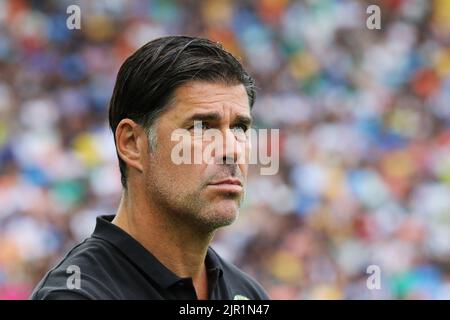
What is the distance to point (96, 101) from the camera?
654 cm

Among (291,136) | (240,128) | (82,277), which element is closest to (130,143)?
(240,128)

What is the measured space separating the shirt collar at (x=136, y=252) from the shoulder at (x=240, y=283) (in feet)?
0.84

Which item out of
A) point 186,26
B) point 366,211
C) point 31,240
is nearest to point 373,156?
point 366,211

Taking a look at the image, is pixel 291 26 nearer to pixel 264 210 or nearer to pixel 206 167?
pixel 264 210

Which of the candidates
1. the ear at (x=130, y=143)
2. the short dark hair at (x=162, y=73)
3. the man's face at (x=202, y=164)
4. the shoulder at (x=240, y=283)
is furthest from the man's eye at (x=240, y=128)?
the shoulder at (x=240, y=283)

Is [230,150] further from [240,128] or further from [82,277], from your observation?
[82,277]

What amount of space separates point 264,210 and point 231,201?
422 cm

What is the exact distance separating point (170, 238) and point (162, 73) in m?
0.39

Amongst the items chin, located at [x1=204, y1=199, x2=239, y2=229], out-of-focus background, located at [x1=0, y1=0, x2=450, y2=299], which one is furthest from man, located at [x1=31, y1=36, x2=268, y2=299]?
out-of-focus background, located at [x1=0, y1=0, x2=450, y2=299]

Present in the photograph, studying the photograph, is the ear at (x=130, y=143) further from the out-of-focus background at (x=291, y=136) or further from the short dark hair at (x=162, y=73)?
the out-of-focus background at (x=291, y=136)

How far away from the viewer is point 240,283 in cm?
222

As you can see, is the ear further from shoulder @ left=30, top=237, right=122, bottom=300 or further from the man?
shoulder @ left=30, top=237, right=122, bottom=300

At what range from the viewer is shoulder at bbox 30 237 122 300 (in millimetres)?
1753

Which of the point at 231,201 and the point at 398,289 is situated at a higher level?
the point at 231,201
